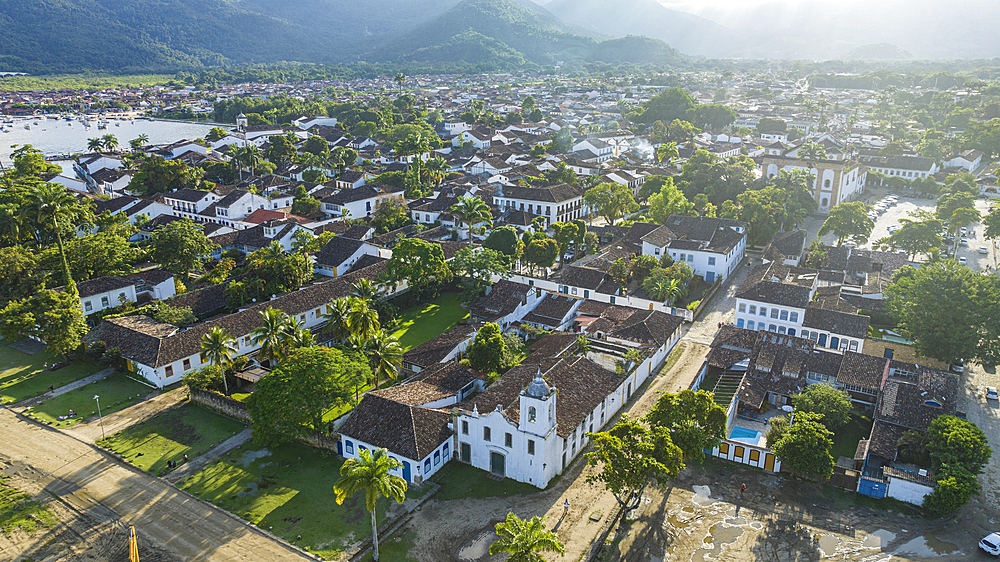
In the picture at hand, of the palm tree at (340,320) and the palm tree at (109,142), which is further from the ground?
the palm tree at (109,142)

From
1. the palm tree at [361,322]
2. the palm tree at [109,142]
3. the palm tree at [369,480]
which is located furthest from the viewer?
the palm tree at [109,142]

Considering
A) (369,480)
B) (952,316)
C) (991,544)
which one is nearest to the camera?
(369,480)

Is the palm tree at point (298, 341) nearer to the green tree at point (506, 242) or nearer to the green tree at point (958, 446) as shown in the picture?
the green tree at point (506, 242)

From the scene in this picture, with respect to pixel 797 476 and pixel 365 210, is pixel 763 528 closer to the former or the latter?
pixel 797 476

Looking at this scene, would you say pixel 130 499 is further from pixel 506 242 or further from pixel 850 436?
pixel 850 436

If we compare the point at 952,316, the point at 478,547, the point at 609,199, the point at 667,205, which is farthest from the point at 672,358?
the point at 609,199

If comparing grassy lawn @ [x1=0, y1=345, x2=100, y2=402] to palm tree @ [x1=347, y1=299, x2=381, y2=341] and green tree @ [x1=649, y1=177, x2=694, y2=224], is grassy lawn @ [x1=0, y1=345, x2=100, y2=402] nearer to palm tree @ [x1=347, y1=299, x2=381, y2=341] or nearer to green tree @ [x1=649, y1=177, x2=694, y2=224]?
palm tree @ [x1=347, y1=299, x2=381, y2=341]

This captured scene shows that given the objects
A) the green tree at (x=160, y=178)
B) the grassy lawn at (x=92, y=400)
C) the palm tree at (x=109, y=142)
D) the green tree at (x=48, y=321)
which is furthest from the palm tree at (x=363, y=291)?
the palm tree at (x=109, y=142)

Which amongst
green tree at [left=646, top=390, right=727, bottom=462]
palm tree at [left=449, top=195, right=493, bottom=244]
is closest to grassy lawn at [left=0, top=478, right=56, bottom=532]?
green tree at [left=646, top=390, right=727, bottom=462]
